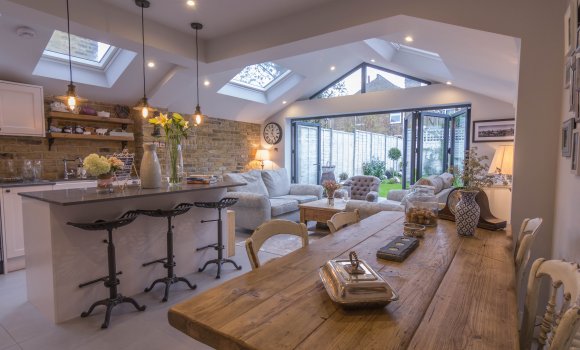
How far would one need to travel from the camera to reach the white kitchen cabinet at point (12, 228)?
329 centimetres

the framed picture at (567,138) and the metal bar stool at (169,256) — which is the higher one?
the framed picture at (567,138)

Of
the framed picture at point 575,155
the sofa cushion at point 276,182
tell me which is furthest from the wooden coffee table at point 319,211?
the framed picture at point 575,155

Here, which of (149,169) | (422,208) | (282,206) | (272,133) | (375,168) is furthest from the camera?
(375,168)

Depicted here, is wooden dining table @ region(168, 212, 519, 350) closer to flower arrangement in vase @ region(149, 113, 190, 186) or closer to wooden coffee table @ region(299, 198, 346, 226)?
flower arrangement in vase @ region(149, 113, 190, 186)

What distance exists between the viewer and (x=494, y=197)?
8.89 feet

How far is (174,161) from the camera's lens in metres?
3.32

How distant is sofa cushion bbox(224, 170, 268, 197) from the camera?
5.22m

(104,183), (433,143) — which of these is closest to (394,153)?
(433,143)

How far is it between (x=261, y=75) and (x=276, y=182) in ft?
7.92

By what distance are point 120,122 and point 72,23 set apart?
235 centimetres

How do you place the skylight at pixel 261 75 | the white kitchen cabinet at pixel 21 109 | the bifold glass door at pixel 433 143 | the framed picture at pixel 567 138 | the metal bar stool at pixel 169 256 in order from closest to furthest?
the framed picture at pixel 567 138, the metal bar stool at pixel 169 256, the white kitchen cabinet at pixel 21 109, the bifold glass door at pixel 433 143, the skylight at pixel 261 75

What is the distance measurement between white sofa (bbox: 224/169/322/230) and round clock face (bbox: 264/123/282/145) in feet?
4.65

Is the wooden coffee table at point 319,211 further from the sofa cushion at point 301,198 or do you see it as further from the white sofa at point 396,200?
the sofa cushion at point 301,198

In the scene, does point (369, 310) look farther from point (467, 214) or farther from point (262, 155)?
point (262, 155)
